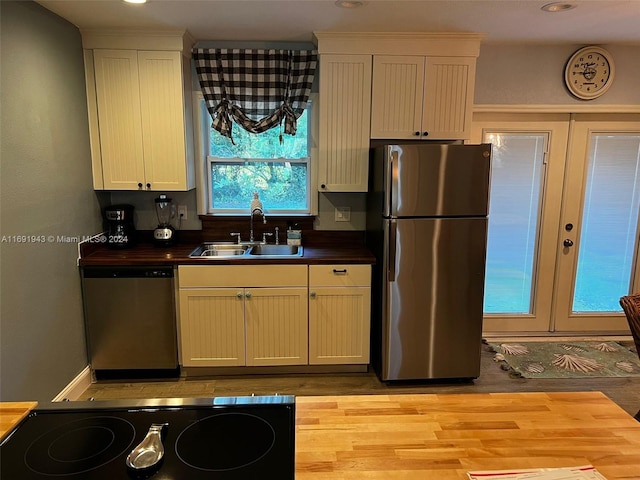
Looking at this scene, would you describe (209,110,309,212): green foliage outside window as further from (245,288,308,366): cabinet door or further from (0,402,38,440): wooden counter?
(0,402,38,440): wooden counter

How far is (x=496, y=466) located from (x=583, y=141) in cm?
346

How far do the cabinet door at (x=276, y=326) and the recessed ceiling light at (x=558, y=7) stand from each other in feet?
7.28

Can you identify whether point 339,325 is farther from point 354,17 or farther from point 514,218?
point 354,17

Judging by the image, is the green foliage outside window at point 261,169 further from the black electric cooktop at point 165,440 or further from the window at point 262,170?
the black electric cooktop at point 165,440

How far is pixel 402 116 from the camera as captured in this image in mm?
3121

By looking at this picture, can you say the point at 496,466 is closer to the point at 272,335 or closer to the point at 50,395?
the point at 272,335

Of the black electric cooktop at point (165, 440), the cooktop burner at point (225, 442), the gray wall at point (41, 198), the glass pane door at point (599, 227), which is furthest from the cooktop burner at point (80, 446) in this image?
the glass pane door at point (599, 227)

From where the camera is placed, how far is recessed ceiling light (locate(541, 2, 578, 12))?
2.48 meters

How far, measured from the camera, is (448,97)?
3.11m

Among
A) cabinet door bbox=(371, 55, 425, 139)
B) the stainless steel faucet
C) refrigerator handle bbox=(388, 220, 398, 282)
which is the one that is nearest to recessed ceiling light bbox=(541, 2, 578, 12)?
cabinet door bbox=(371, 55, 425, 139)

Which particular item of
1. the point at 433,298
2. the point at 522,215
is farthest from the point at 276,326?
the point at 522,215

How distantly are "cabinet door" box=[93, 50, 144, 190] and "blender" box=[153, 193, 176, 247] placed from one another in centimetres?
32

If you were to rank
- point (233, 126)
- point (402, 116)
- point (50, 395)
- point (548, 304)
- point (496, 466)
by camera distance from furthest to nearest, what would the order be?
point (548, 304)
point (233, 126)
point (402, 116)
point (50, 395)
point (496, 466)

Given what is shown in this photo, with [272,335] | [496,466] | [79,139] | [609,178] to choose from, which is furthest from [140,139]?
[609,178]
